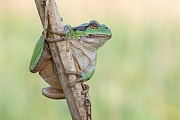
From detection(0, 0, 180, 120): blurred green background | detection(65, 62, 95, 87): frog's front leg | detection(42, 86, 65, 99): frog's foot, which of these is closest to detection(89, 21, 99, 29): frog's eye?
detection(65, 62, 95, 87): frog's front leg

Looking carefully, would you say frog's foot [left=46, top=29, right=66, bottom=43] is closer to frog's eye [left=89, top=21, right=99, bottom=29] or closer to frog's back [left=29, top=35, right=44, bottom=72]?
frog's back [left=29, top=35, right=44, bottom=72]

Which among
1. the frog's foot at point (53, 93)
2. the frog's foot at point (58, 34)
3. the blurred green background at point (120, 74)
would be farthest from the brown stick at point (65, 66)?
the blurred green background at point (120, 74)

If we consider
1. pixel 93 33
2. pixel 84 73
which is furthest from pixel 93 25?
pixel 84 73

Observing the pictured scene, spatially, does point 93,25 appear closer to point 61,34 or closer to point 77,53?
point 77,53

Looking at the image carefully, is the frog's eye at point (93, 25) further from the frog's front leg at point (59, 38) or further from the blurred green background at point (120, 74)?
the blurred green background at point (120, 74)

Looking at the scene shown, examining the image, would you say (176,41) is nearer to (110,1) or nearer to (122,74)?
(122,74)

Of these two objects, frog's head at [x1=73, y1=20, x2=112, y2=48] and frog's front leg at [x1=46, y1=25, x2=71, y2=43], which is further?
frog's head at [x1=73, y1=20, x2=112, y2=48]

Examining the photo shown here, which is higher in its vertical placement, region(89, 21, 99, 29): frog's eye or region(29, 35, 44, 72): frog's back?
region(89, 21, 99, 29): frog's eye
